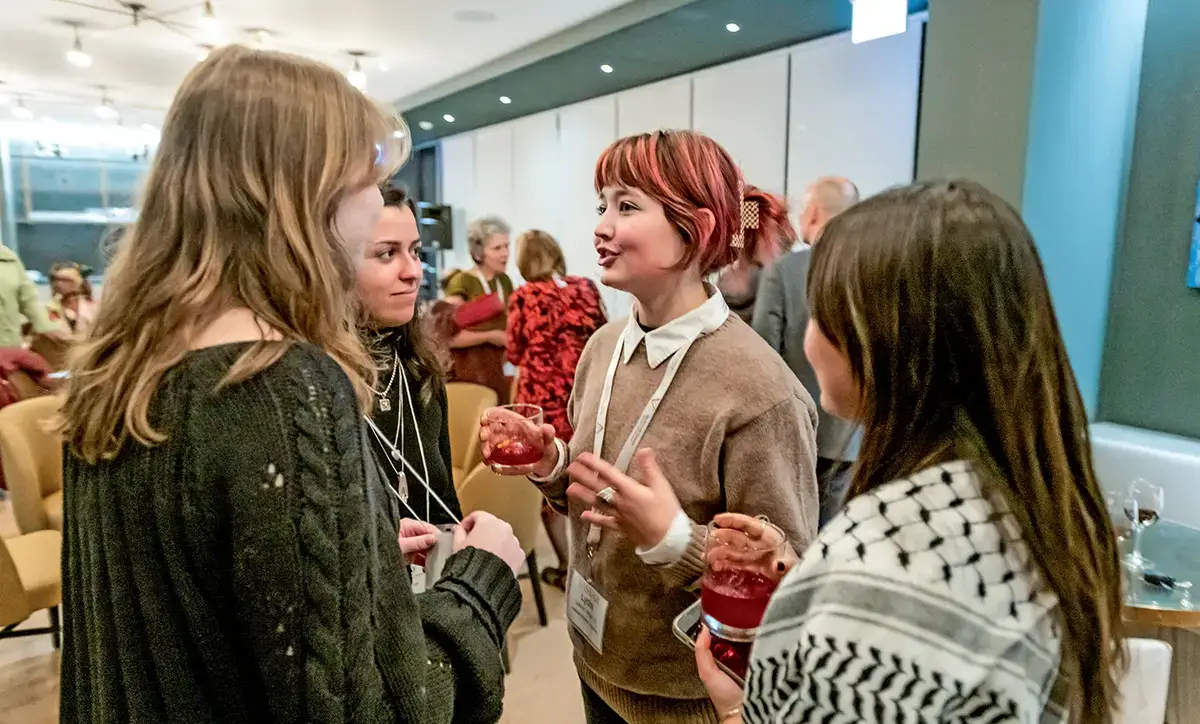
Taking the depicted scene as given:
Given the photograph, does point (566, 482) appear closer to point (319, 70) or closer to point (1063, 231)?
point (319, 70)

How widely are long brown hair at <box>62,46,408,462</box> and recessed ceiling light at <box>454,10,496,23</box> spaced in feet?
17.6

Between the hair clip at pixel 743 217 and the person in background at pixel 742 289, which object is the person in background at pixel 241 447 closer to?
the hair clip at pixel 743 217

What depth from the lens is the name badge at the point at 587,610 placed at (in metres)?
1.39

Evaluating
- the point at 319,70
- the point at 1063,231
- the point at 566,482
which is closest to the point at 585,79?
the point at 1063,231

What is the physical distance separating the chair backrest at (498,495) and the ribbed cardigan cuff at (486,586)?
1830 mm

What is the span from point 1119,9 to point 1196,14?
10.2 inches

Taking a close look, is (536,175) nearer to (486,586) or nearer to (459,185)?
(459,185)

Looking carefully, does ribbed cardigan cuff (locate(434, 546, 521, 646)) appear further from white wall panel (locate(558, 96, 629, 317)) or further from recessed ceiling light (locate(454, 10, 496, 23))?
white wall panel (locate(558, 96, 629, 317))

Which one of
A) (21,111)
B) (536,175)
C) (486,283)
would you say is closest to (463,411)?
(486,283)

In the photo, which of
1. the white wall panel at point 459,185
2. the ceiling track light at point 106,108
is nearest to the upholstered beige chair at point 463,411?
the white wall panel at point 459,185

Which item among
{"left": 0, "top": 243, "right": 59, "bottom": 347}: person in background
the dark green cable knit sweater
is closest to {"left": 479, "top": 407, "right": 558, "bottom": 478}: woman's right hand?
the dark green cable knit sweater

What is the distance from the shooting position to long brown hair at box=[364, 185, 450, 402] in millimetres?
1739

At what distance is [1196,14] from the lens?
9.87 ft

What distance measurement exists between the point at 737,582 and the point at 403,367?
0.99 meters
